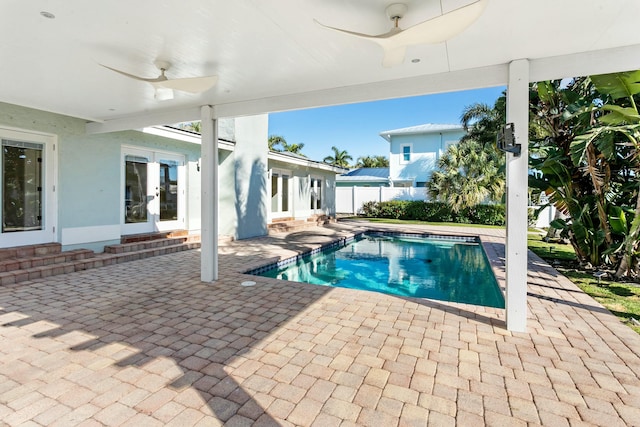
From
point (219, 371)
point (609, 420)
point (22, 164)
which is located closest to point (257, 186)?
point (22, 164)

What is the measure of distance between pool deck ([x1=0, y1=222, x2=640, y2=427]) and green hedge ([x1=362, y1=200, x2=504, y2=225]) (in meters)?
14.1

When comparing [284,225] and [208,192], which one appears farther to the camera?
[284,225]

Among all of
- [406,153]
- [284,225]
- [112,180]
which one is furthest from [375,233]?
[406,153]

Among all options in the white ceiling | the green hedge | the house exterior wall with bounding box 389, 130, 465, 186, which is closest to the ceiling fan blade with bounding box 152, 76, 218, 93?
the white ceiling

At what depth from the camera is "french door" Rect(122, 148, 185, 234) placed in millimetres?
9664

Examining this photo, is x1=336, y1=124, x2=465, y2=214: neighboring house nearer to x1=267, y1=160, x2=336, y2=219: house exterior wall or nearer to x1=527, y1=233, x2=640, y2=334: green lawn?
x1=267, y1=160, x2=336, y2=219: house exterior wall

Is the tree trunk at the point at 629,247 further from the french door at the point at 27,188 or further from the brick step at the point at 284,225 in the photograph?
the french door at the point at 27,188

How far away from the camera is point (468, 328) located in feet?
14.7

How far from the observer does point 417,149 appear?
26.3 metres

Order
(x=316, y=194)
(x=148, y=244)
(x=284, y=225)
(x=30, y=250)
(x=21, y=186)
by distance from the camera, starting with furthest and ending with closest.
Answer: (x=316, y=194), (x=284, y=225), (x=148, y=244), (x=21, y=186), (x=30, y=250)

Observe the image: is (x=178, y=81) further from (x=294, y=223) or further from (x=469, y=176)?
(x=469, y=176)

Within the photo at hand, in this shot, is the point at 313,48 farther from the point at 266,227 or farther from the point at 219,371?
the point at 266,227

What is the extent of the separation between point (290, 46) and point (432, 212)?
18.7m

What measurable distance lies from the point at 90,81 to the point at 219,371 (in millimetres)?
5031
